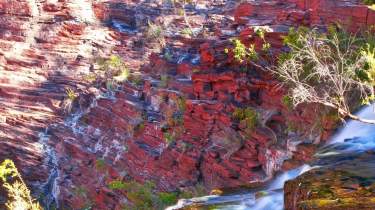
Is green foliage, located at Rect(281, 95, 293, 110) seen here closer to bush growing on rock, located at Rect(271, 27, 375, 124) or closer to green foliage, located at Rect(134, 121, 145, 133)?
bush growing on rock, located at Rect(271, 27, 375, 124)

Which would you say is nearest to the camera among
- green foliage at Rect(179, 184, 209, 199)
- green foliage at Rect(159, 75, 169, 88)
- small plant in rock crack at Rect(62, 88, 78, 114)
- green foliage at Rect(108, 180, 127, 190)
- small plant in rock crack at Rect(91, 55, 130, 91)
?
green foliage at Rect(179, 184, 209, 199)

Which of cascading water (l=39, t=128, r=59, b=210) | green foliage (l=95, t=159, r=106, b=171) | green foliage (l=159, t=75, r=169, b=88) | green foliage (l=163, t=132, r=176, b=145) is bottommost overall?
cascading water (l=39, t=128, r=59, b=210)

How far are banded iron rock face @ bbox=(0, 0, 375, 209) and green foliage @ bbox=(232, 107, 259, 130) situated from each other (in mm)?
158

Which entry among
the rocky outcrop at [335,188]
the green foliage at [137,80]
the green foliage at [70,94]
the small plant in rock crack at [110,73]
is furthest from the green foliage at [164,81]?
the rocky outcrop at [335,188]

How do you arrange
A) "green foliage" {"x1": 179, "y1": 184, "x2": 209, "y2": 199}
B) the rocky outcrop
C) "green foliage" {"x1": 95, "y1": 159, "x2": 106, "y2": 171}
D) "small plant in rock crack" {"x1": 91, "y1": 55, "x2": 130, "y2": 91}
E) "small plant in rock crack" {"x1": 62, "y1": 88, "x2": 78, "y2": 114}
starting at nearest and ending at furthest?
1. the rocky outcrop
2. "green foliage" {"x1": 179, "y1": 184, "x2": 209, "y2": 199}
3. "green foliage" {"x1": 95, "y1": 159, "x2": 106, "y2": 171}
4. "small plant in rock crack" {"x1": 91, "y1": 55, "x2": 130, "y2": 91}
5. "small plant in rock crack" {"x1": 62, "y1": 88, "x2": 78, "y2": 114}

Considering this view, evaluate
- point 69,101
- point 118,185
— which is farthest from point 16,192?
point 69,101

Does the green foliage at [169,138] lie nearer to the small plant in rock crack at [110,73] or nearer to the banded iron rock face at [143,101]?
the banded iron rock face at [143,101]

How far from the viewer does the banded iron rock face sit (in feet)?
44.1

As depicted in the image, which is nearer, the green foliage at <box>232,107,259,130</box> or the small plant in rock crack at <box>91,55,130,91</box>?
the green foliage at <box>232,107,259,130</box>

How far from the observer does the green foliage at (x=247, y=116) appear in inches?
529

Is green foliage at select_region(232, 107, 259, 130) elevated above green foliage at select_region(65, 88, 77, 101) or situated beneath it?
elevated above

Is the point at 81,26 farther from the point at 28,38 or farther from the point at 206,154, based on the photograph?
the point at 206,154

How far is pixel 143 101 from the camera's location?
19.3 meters

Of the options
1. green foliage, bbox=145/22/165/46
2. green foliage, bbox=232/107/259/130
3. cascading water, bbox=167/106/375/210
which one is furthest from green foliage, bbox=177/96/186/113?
green foliage, bbox=145/22/165/46
